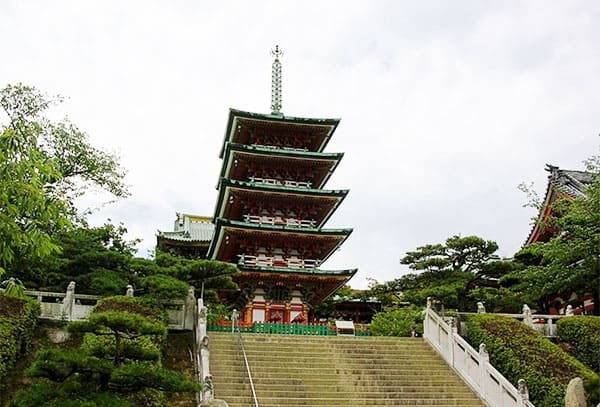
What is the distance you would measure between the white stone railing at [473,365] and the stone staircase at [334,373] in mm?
252

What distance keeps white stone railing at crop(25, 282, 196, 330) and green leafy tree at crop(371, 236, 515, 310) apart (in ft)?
36.9

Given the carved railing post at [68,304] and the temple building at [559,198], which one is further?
the temple building at [559,198]

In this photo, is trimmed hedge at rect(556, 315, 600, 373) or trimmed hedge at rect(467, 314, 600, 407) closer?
trimmed hedge at rect(467, 314, 600, 407)

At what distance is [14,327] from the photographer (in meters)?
13.7

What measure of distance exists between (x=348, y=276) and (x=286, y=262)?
9.90 feet

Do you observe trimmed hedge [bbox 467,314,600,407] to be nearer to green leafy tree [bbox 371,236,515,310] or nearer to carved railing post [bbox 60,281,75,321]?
green leafy tree [bbox 371,236,515,310]

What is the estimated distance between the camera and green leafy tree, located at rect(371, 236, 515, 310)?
24.9 meters

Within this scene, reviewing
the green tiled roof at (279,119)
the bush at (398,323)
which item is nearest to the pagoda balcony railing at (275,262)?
the bush at (398,323)

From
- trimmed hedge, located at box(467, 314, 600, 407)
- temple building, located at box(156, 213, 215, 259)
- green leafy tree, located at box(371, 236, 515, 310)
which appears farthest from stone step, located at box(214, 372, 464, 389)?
temple building, located at box(156, 213, 215, 259)

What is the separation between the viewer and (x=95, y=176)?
24000mm

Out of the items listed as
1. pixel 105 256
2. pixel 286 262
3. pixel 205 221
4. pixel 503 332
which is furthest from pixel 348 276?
pixel 205 221

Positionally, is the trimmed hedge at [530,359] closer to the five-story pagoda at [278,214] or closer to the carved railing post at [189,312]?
the carved railing post at [189,312]

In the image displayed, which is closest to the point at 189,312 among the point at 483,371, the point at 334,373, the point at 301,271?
the point at 334,373

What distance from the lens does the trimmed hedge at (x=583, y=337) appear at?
681 inches
